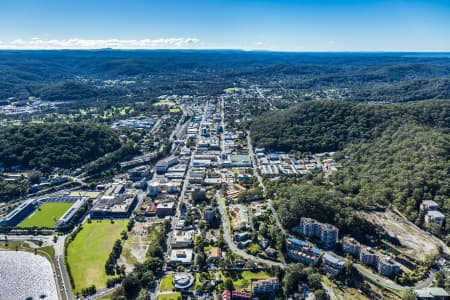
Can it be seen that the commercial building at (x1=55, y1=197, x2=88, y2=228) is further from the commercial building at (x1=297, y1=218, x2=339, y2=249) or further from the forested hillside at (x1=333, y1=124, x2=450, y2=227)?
the forested hillside at (x1=333, y1=124, x2=450, y2=227)

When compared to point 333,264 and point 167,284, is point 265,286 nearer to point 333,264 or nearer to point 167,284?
point 333,264

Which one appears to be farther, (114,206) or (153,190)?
(153,190)

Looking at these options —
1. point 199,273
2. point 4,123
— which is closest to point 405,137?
point 199,273

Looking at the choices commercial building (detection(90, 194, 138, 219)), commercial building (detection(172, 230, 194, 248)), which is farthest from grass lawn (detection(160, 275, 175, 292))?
commercial building (detection(90, 194, 138, 219))

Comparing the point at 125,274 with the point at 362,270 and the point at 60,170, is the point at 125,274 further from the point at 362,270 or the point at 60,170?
the point at 60,170

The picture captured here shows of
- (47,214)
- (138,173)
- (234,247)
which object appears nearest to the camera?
(234,247)

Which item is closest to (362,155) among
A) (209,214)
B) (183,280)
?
(209,214)

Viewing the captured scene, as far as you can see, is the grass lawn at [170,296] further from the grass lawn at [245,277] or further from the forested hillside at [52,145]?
the forested hillside at [52,145]
